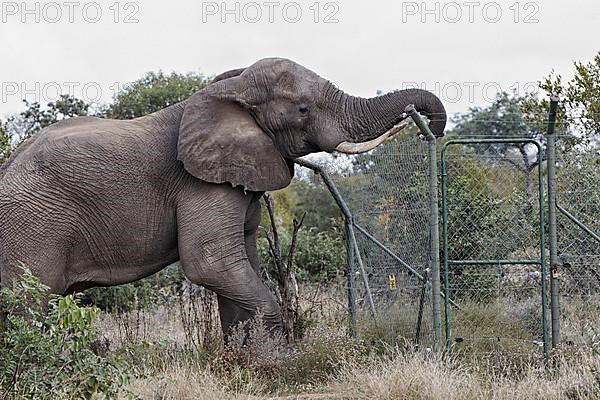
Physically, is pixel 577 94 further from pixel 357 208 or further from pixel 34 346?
pixel 34 346

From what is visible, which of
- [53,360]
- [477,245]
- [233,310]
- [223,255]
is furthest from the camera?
[477,245]

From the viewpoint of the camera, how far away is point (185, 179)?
435 inches

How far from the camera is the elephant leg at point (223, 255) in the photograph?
1067 centimetres

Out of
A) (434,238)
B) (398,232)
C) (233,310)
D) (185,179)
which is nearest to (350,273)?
(398,232)

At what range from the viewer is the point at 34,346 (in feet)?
26.0

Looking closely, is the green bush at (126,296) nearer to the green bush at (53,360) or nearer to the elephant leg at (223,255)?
the elephant leg at (223,255)

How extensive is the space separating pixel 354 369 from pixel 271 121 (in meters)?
2.90

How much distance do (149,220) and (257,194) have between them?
1199 mm

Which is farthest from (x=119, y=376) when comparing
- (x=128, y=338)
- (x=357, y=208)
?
(x=357, y=208)

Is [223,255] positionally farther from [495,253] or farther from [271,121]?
[495,253]

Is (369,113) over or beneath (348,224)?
over

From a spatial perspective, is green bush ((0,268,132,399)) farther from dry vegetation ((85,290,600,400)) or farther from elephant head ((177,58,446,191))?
elephant head ((177,58,446,191))

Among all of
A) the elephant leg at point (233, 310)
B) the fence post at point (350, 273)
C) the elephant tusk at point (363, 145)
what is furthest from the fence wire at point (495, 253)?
the elephant leg at point (233, 310)

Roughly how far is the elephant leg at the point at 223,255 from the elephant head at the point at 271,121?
331mm
